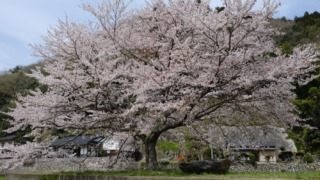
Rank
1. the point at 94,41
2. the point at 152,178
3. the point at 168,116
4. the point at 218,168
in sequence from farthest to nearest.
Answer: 1. the point at 94,41
2. the point at 168,116
3. the point at 218,168
4. the point at 152,178

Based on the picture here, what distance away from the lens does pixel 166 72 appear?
27.6 ft

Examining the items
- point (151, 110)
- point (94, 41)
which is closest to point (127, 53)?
point (94, 41)

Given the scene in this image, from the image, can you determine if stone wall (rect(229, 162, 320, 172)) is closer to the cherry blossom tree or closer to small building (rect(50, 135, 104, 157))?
the cherry blossom tree

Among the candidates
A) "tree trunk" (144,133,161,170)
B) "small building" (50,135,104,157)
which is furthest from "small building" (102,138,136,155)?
"tree trunk" (144,133,161,170)

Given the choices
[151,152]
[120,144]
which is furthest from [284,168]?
[120,144]

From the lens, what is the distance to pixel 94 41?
10359mm

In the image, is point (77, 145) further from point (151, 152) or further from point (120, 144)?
point (151, 152)

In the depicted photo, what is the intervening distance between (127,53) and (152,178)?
14.5ft

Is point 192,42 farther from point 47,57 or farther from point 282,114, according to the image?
point 47,57

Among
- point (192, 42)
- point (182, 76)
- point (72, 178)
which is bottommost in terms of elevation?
point (72, 178)

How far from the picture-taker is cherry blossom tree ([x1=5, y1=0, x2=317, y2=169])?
833 cm

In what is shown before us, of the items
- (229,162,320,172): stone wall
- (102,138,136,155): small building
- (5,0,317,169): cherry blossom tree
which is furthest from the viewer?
(102,138,136,155): small building

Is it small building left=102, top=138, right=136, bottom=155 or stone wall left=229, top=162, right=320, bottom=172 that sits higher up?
small building left=102, top=138, right=136, bottom=155

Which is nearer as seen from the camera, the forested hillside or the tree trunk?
the tree trunk
